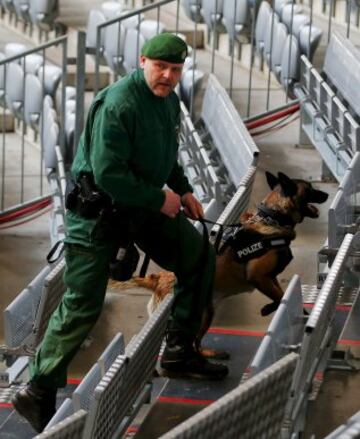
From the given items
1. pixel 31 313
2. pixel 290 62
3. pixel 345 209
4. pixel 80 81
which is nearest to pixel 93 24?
pixel 290 62

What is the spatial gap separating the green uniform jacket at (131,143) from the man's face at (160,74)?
0.04 metres

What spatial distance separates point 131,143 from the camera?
17.0 feet

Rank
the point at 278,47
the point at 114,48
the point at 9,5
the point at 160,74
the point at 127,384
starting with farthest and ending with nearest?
the point at 9,5 < the point at 114,48 < the point at 278,47 < the point at 160,74 < the point at 127,384

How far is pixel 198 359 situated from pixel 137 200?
38.8 inches

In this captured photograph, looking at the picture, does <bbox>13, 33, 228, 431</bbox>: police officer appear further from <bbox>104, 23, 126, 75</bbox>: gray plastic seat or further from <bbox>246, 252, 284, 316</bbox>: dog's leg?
<bbox>104, 23, 126, 75</bbox>: gray plastic seat

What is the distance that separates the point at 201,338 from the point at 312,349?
106 centimetres

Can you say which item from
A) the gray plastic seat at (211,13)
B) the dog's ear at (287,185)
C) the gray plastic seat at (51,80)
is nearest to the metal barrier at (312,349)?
the dog's ear at (287,185)

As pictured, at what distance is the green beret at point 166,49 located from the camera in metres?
5.14

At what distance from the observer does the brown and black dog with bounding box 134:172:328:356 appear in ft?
19.6

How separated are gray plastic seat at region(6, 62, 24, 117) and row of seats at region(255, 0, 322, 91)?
1745mm

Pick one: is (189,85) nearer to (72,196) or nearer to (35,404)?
(72,196)

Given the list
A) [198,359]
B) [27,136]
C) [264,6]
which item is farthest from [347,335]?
[27,136]

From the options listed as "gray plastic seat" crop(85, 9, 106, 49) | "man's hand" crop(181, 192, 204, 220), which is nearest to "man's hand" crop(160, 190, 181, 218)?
"man's hand" crop(181, 192, 204, 220)

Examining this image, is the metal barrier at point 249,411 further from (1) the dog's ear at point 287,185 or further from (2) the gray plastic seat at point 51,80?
(2) the gray plastic seat at point 51,80
